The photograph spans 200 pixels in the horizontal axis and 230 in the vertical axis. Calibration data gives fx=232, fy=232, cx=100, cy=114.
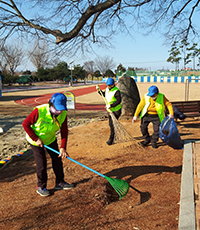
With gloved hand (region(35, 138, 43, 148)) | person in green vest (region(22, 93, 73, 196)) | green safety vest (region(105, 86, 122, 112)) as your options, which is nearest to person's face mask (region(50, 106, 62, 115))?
person in green vest (region(22, 93, 73, 196))

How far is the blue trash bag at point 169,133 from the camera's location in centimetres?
489

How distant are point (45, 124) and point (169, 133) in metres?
2.79

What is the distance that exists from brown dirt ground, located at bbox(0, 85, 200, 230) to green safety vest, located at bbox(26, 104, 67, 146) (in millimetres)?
938

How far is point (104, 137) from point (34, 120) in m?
3.75

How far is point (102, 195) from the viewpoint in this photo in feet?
11.5

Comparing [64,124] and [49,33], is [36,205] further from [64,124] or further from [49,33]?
[49,33]

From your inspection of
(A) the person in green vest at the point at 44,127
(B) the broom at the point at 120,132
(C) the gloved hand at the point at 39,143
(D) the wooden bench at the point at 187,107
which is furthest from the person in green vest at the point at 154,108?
(D) the wooden bench at the point at 187,107

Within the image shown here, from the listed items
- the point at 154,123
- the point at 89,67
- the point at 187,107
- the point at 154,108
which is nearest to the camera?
the point at 154,108

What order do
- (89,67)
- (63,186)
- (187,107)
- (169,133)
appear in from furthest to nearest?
(89,67) → (187,107) → (169,133) → (63,186)

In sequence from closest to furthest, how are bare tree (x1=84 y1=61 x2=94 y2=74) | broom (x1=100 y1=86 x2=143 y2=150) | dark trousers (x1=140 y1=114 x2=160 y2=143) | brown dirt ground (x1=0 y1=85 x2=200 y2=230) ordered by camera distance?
brown dirt ground (x1=0 y1=85 x2=200 y2=230) → dark trousers (x1=140 y1=114 x2=160 y2=143) → broom (x1=100 y1=86 x2=143 y2=150) → bare tree (x1=84 y1=61 x2=94 y2=74)

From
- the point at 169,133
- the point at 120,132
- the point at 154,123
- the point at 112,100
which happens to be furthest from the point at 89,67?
the point at 169,133

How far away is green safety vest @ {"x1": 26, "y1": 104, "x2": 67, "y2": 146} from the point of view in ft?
10.8

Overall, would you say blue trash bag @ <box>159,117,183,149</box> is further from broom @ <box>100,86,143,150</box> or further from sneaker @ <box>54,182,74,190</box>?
sneaker @ <box>54,182,74,190</box>

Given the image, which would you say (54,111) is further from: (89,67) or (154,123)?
(89,67)
